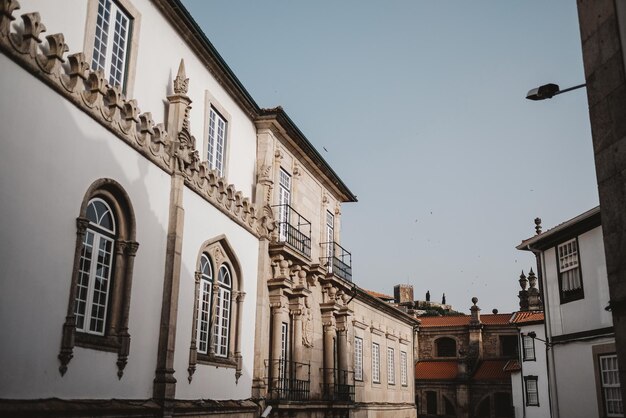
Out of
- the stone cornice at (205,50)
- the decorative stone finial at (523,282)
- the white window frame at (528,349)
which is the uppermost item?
the decorative stone finial at (523,282)

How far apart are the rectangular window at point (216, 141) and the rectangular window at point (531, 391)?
87.6 ft

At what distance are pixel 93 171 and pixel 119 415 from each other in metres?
4.41

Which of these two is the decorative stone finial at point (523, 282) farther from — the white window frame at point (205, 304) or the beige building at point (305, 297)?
the white window frame at point (205, 304)

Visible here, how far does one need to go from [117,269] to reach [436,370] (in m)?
51.4

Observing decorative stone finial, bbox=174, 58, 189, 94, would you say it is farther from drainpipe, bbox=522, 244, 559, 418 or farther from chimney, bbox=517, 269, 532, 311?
chimney, bbox=517, 269, 532, 311

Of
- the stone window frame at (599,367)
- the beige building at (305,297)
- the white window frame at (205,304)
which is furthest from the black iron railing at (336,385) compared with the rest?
the stone window frame at (599,367)

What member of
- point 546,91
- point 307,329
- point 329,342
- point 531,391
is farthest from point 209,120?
point 531,391

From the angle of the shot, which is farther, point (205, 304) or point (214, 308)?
point (214, 308)

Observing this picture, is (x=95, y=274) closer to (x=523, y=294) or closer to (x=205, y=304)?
(x=205, y=304)

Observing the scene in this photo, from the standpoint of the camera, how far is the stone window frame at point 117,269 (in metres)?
10.7

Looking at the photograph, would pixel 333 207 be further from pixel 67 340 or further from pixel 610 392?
pixel 67 340

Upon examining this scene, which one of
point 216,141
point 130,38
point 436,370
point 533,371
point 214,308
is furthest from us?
point 436,370

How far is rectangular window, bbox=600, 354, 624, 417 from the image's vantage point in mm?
17219

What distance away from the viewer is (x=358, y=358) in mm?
28438
